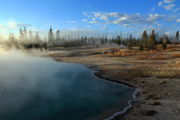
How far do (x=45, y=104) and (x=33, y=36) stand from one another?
457 feet

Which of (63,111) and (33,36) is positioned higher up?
(33,36)

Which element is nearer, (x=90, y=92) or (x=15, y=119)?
(x=15, y=119)

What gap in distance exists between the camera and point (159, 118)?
46.7ft

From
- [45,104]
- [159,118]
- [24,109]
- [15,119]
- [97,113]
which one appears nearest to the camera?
[159,118]

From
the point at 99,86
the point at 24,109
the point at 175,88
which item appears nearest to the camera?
the point at 24,109

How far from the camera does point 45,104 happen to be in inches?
782

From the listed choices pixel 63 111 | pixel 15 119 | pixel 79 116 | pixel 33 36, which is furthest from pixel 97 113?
pixel 33 36

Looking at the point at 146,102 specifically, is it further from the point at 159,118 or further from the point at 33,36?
the point at 33,36

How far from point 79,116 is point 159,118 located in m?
6.64

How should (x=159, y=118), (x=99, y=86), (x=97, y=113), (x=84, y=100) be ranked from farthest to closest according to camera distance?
(x=99, y=86), (x=84, y=100), (x=97, y=113), (x=159, y=118)

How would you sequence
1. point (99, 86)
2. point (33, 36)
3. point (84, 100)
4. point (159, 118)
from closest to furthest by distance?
1. point (159, 118)
2. point (84, 100)
3. point (99, 86)
4. point (33, 36)

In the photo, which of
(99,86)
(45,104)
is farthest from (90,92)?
(45,104)

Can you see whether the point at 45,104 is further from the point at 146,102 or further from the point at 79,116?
the point at 146,102

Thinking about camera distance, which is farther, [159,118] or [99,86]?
[99,86]
